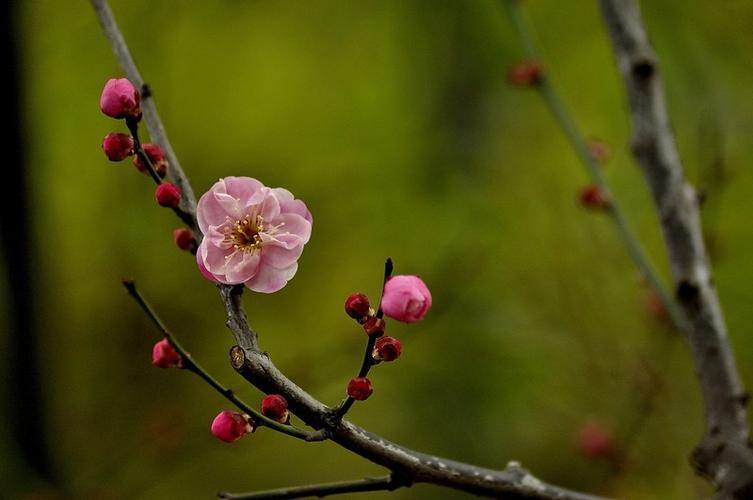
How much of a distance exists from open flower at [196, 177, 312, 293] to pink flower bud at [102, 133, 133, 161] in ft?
0.45

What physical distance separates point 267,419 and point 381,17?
13.8 ft

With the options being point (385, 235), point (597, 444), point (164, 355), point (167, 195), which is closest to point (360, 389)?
point (164, 355)

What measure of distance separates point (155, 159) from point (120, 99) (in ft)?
0.39

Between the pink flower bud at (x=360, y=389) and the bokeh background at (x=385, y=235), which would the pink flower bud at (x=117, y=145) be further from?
the bokeh background at (x=385, y=235)

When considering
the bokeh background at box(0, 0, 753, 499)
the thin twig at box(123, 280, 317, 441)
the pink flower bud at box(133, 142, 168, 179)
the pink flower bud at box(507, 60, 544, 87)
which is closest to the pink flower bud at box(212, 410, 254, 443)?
the thin twig at box(123, 280, 317, 441)

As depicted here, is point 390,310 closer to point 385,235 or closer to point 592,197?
point 592,197

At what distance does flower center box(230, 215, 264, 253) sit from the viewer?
111 centimetres

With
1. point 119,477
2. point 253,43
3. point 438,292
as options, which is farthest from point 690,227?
point 253,43

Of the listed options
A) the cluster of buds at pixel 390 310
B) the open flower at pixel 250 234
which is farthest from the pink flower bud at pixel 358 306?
the open flower at pixel 250 234

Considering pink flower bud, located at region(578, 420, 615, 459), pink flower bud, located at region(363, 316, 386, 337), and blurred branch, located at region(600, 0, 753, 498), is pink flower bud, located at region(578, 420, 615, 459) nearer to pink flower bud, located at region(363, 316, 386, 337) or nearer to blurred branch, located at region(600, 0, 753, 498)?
blurred branch, located at region(600, 0, 753, 498)

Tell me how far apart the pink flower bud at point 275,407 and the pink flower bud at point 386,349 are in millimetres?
142

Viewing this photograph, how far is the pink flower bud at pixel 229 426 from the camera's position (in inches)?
39.5

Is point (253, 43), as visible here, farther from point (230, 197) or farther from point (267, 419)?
point (267, 419)

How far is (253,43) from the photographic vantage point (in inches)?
174
